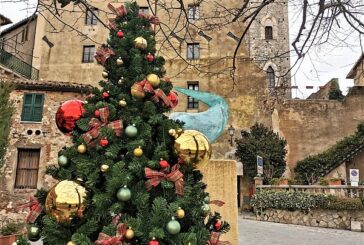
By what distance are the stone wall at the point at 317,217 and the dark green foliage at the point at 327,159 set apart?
6434 mm

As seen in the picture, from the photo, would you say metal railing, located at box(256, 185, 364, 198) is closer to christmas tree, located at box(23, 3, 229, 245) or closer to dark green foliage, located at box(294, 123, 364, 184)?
dark green foliage, located at box(294, 123, 364, 184)

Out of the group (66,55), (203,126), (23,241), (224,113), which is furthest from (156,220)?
(66,55)

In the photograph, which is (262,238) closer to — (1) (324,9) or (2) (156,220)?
(1) (324,9)

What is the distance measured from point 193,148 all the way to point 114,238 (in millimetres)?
803

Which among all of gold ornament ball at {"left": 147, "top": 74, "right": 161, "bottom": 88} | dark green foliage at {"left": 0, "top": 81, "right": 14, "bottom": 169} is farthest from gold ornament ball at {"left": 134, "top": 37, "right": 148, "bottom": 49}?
dark green foliage at {"left": 0, "top": 81, "right": 14, "bottom": 169}

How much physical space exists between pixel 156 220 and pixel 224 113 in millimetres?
3250

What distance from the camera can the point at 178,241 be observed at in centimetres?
225

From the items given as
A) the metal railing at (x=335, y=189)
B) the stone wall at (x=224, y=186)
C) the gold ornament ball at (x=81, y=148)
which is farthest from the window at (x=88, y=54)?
the gold ornament ball at (x=81, y=148)

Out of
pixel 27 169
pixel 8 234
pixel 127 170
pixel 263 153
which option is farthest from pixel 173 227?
pixel 263 153

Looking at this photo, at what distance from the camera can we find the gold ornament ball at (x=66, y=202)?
226 cm

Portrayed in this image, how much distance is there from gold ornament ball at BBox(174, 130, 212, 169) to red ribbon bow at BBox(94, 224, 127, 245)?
65 cm

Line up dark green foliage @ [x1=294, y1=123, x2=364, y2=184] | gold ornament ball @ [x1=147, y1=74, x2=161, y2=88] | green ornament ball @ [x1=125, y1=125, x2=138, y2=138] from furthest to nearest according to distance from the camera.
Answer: dark green foliage @ [x1=294, y1=123, x2=364, y2=184] → gold ornament ball @ [x1=147, y1=74, x2=161, y2=88] → green ornament ball @ [x1=125, y1=125, x2=138, y2=138]

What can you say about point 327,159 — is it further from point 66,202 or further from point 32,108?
point 66,202

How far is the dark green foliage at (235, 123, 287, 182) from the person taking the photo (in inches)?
695
